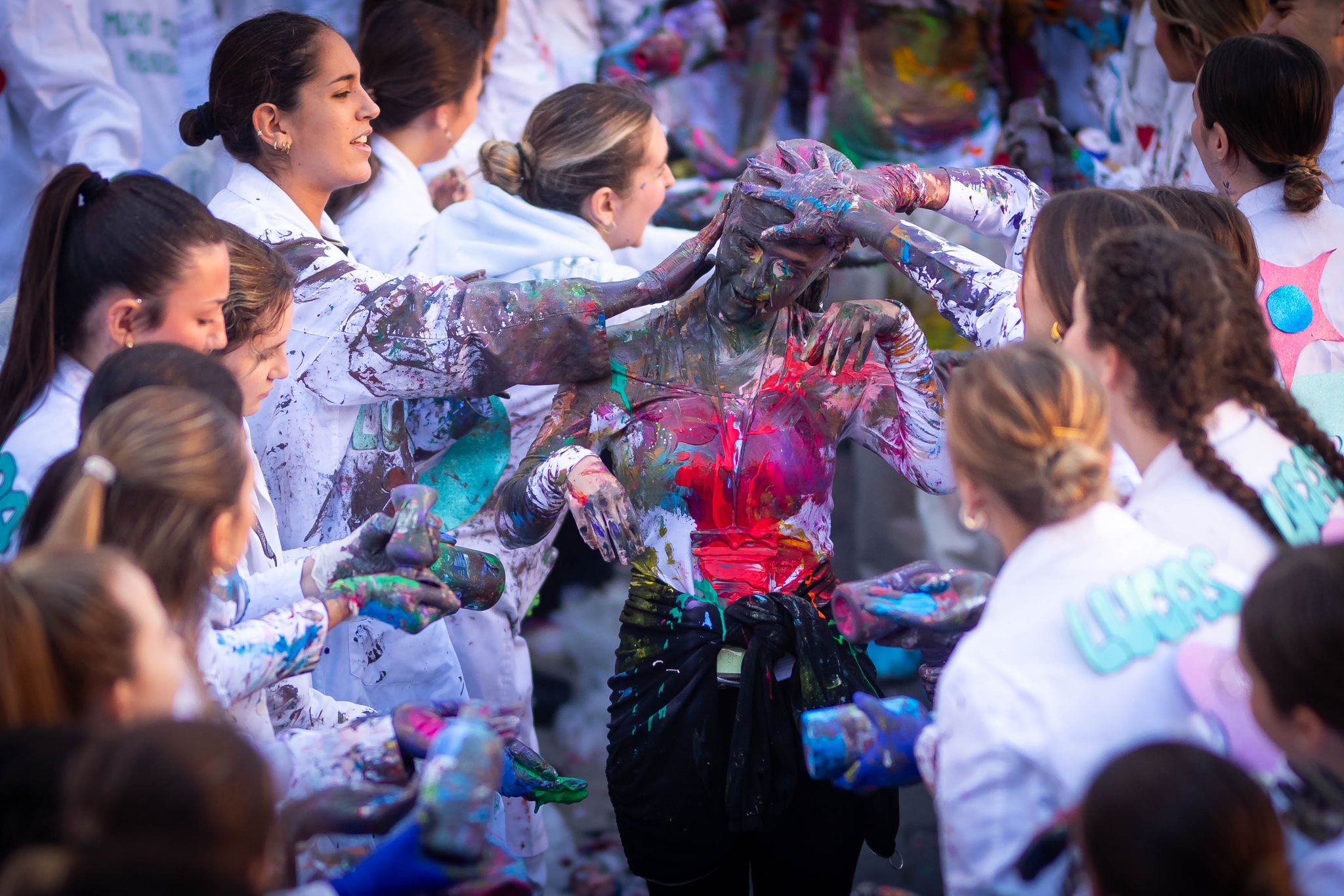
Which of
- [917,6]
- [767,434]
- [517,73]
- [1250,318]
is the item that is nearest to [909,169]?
[767,434]

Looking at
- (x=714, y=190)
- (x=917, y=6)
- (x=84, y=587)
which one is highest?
(x=84, y=587)

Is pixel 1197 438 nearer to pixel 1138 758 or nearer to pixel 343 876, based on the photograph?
pixel 1138 758

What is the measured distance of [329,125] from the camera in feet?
8.43

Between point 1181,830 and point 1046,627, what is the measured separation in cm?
29

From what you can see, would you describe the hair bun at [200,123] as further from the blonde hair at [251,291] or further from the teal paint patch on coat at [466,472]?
the teal paint patch on coat at [466,472]

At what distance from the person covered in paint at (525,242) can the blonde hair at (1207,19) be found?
61.8 inches

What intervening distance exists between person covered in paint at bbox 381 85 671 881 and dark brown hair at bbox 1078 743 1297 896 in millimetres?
1727

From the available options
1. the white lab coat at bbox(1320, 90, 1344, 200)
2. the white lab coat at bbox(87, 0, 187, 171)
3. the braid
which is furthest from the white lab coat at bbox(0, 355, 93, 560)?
the white lab coat at bbox(1320, 90, 1344, 200)

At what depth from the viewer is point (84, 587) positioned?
51.7 inches

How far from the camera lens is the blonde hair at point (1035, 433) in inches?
57.9

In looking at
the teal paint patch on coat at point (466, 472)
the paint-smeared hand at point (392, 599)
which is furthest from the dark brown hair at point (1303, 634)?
the teal paint patch on coat at point (466, 472)

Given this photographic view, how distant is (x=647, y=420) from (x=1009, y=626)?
0.95 m

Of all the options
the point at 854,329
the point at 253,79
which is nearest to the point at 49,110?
the point at 253,79

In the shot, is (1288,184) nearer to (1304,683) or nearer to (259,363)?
(1304,683)
